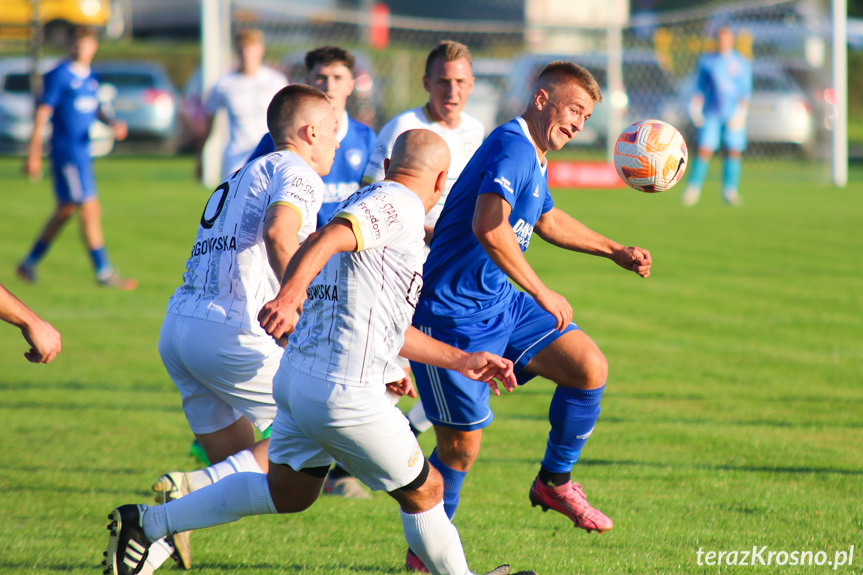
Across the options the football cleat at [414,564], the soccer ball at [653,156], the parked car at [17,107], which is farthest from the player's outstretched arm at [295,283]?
the parked car at [17,107]

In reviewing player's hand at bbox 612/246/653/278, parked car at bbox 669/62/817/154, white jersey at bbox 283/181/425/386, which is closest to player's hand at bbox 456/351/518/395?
white jersey at bbox 283/181/425/386

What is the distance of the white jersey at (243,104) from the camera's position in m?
8.76

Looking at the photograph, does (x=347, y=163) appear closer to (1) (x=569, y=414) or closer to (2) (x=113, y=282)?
(1) (x=569, y=414)

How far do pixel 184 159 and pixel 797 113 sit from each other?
1574 centimetres

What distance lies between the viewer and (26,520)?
176 inches

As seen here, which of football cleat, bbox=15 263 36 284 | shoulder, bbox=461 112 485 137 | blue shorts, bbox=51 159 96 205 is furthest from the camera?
football cleat, bbox=15 263 36 284

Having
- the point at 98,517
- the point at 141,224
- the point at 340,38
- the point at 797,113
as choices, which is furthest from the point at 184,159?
the point at 98,517

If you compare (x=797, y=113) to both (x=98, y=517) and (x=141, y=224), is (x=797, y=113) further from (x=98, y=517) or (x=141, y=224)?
(x=98, y=517)

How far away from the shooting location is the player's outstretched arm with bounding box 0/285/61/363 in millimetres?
3393

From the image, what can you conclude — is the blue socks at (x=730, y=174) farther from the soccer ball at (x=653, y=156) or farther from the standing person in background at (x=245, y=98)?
the soccer ball at (x=653, y=156)

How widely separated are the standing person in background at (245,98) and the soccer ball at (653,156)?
178 inches

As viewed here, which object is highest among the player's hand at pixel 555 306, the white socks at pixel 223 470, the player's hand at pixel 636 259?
the player's hand at pixel 636 259

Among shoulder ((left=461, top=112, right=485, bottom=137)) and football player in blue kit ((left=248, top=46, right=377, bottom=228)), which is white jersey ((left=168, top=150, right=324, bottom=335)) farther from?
shoulder ((left=461, top=112, right=485, bottom=137))

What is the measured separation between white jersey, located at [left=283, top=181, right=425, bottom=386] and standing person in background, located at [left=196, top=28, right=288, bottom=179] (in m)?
5.52
